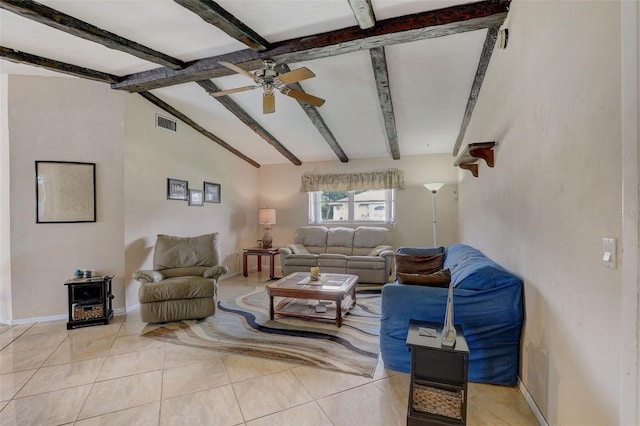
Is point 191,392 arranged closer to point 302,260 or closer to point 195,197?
point 302,260

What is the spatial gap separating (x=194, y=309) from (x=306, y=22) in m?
3.19

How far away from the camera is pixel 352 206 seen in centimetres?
634

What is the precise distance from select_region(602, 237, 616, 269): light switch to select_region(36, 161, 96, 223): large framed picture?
4.56 meters

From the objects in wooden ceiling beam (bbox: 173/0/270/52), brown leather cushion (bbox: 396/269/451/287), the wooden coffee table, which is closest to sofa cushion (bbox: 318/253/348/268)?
the wooden coffee table

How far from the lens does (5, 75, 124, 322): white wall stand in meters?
3.33

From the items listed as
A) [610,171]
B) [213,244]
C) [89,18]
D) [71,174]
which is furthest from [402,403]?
[71,174]

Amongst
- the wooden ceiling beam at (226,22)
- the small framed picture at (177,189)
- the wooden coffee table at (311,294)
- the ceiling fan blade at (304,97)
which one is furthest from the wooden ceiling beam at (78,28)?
the wooden coffee table at (311,294)

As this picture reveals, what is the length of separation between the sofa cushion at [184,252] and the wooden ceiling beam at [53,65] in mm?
2013

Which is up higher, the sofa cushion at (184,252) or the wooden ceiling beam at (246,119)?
the wooden ceiling beam at (246,119)

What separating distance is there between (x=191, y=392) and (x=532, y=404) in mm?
2237

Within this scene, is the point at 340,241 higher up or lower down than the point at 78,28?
lower down

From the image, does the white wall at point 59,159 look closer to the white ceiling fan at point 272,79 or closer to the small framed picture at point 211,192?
the small framed picture at point 211,192

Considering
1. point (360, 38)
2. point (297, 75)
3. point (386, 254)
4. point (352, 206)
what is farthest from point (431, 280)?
point (352, 206)

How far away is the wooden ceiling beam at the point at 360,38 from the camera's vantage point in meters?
2.48
